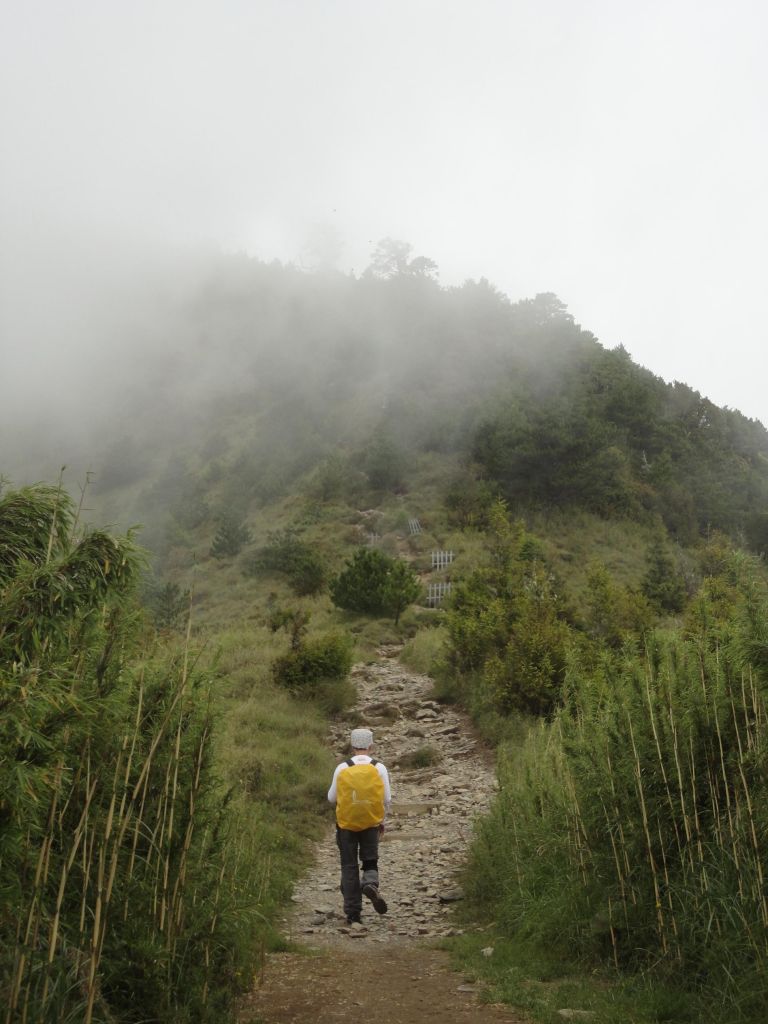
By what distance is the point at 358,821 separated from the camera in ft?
20.0

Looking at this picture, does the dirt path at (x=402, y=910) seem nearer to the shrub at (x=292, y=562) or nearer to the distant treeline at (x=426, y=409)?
the shrub at (x=292, y=562)

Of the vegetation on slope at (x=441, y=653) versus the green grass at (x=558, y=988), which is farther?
the green grass at (x=558, y=988)

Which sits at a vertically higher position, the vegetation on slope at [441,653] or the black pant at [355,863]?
the vegetation on slope at [441,653]

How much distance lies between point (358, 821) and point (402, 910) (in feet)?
3.37

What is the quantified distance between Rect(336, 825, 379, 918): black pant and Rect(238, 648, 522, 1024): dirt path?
19cm

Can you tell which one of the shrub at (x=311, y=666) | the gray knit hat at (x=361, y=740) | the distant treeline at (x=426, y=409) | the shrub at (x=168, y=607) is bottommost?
the gray knit hat at (x=361, y=740)

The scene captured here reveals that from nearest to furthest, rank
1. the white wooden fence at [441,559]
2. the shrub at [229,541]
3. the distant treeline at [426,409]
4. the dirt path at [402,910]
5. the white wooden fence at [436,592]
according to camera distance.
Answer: the dirt path at [402,910]
the white wooden fence at [436,592]
the white wooden fence at [441,559]
the shrub at [229,541]
the distant treeline at [426,409]

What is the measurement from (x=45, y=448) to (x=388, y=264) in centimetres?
2785

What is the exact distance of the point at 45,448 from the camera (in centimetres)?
4806

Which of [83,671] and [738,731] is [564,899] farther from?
[83,671]

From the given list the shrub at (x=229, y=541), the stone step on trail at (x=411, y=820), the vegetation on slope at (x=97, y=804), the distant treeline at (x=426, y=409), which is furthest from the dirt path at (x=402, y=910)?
the shrub at (x=229, y=541)

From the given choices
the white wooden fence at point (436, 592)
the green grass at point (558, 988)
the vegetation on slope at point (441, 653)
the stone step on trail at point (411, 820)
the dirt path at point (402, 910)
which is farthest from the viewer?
the white wooden fence at point (436, 592)

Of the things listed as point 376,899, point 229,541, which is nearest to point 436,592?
point 229,541

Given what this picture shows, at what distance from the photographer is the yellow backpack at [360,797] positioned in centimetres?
608
